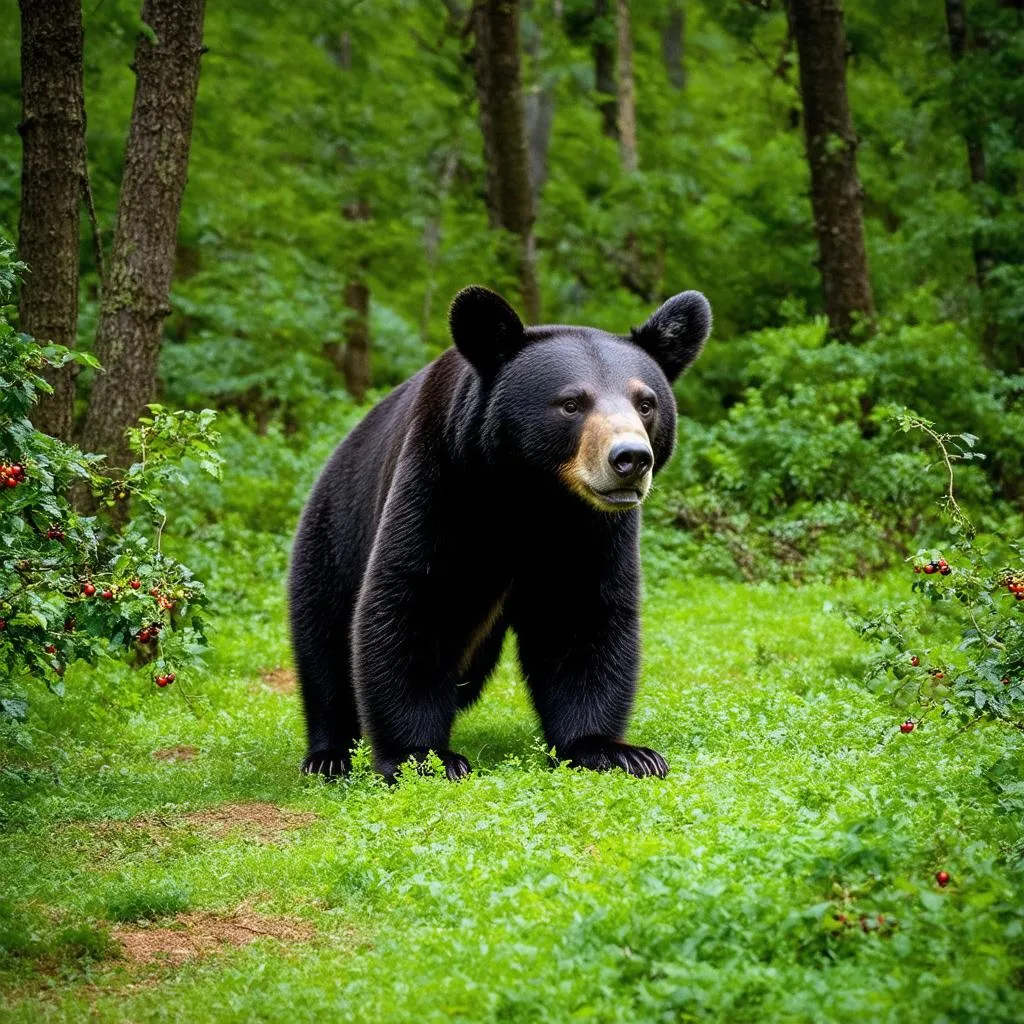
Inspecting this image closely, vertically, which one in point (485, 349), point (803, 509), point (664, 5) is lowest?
point (803, 509)

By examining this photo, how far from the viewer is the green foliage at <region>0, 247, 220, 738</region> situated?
5480 millimetres

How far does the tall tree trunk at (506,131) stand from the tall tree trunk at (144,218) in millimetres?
8169

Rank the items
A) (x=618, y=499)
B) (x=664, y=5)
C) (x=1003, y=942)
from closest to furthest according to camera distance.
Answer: (x=1003, y=942) → (x=618, y=499) → (x=664, y=5)

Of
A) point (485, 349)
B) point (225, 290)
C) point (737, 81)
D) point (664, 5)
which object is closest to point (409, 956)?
point (485, 349)

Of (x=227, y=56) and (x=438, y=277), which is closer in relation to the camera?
(x=227, y=56)

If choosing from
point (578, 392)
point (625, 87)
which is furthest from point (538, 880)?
point (625, 87)

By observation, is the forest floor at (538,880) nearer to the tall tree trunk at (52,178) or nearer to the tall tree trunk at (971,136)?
the tall tree trunk at (52,178)

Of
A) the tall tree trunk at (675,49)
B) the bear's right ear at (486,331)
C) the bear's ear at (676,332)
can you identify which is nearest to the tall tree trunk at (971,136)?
the bear's ear at (676,332)

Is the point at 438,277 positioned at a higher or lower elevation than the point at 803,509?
higher

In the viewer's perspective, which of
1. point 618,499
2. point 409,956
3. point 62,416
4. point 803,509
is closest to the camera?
point 409,956

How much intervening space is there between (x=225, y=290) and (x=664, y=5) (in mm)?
11195

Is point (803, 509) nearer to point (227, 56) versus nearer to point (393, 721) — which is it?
point (393, 721)

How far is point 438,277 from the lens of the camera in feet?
73.8

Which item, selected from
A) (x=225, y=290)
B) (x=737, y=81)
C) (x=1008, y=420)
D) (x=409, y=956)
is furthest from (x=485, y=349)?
(x=737, y=81)
